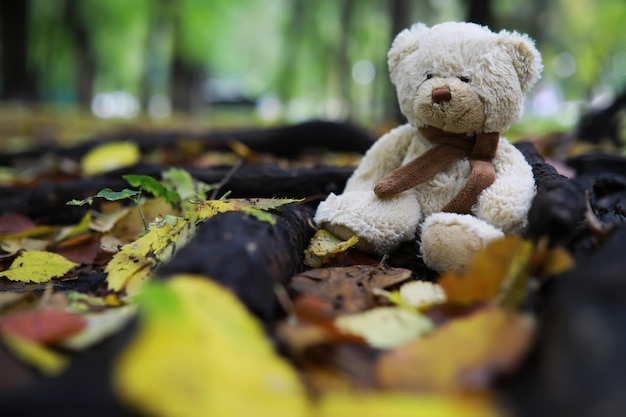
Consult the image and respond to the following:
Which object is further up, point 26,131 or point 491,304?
point 491,304

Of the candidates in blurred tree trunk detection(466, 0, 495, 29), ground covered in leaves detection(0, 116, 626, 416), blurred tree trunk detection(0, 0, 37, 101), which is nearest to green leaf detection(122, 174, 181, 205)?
ground covered in leaves detection(0, 116, 626, 416)

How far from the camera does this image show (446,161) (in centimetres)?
157

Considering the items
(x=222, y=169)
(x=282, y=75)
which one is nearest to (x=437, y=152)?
(x=222, y=169)

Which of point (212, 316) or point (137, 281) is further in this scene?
point (137, 281)

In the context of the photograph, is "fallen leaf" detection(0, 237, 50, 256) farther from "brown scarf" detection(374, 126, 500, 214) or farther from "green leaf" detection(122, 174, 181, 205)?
"brown scarf" detection(374, 126, 500, 214)

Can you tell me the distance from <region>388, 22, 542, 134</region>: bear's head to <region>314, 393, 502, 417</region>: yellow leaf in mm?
957

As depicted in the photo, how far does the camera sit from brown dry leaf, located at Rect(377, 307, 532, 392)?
78 cm

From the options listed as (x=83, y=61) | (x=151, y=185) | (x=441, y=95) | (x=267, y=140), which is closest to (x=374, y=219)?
(x=441, y=95)

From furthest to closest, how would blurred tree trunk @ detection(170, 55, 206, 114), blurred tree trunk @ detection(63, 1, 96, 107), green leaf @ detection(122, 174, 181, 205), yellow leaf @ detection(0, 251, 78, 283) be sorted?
blurred tree trunk @ detection(63, 1, 96, 107)
blurred tree trunk @ detection(170, 55, 206, 114)
green leaf @ detection(122, 174, 181, 205)
yellow leaf @ detection(0, 251, 78, 283)

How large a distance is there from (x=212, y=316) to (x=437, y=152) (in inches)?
39.4

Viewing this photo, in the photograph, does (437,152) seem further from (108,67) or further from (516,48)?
(108,67)

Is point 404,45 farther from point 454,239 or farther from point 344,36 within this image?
point 344,36

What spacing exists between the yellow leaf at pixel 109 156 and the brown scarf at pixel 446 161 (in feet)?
8.79

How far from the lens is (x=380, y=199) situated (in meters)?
1.56
